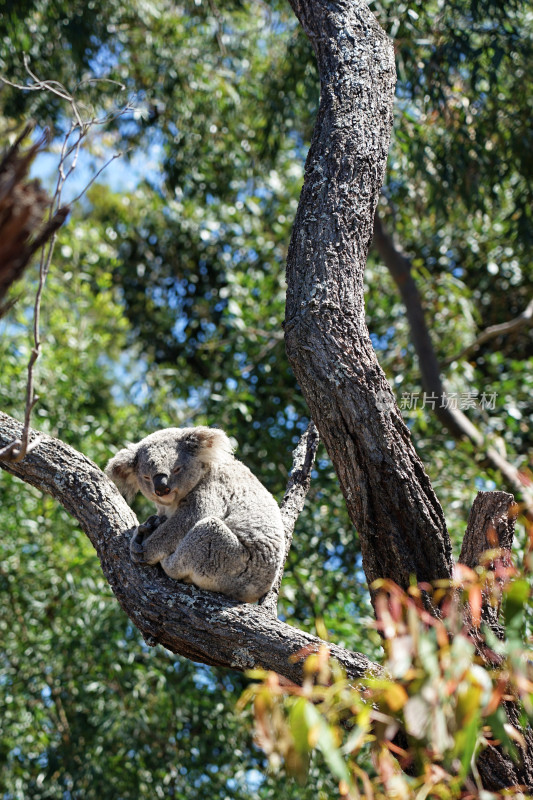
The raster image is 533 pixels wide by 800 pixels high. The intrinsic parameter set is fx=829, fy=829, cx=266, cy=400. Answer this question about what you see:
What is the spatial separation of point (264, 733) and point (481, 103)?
4.79 meters

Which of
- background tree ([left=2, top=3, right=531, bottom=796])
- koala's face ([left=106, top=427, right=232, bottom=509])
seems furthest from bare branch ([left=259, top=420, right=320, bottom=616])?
background tree ([left=2, top=3, right=531, bottom=796])

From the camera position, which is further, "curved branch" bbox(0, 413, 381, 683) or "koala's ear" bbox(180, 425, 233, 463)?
"koala's ear" bbox(180, 425, 233, 463)

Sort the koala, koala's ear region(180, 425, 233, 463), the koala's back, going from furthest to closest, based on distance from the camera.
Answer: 1. koala's ear region(180, 425, 233, 463)
2. the koala's back
3. the koala

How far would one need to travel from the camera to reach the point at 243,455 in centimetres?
523

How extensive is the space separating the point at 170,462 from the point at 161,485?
138mm

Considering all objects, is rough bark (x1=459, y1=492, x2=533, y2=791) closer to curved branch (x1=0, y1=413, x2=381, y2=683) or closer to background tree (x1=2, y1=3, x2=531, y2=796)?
curved branch (x1=0, y1=413, x2=381, y2=683)

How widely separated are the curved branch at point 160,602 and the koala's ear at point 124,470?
1.37ft

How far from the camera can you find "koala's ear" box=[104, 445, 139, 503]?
3.12 meters

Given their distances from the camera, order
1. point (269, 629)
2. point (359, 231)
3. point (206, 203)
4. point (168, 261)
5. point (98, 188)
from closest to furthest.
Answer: point (269, 629) < point (359, 231) < point (206, 203) < point (168, 261) < point (98, 188)

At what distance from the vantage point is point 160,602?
2379 mm

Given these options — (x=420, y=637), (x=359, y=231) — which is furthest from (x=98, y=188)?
(x=420, y=637)

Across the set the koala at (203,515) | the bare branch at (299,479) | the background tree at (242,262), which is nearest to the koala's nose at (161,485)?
the koala at (203,515)

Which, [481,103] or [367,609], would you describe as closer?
[367,609]

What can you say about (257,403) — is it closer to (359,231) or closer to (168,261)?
(168,261)
